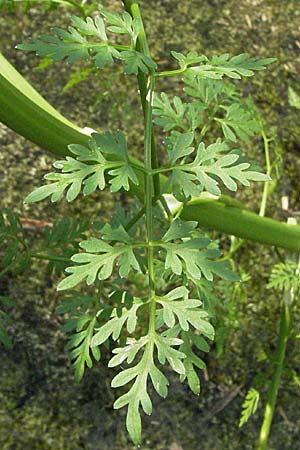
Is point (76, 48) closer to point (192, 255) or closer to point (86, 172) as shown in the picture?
point (86, 172)

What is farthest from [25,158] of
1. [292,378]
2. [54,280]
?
[292,378]

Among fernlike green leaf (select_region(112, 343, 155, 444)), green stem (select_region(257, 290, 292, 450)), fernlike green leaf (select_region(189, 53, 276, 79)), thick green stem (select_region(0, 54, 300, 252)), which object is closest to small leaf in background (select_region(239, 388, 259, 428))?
green stem (select_region(257, 290, 292, 450))

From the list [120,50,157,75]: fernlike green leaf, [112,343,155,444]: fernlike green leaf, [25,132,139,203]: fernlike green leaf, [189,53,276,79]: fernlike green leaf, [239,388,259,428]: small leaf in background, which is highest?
[120,50,157,75]: fernlike green leaf

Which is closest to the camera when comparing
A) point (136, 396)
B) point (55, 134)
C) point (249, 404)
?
point (136, 396)

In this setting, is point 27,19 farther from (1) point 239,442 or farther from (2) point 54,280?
(1) point 239,442

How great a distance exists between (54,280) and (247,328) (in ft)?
1.35

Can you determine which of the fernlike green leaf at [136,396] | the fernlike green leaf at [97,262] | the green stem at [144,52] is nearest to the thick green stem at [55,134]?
the green stem at [144,52]

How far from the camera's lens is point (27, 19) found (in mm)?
1778

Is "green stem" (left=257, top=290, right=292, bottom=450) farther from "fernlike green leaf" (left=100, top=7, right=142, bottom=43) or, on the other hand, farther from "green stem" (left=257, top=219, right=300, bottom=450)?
"fernlike green leaf" (left=100, top=7, right=142, bottom=43)

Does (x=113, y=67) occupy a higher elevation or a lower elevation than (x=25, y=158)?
higher

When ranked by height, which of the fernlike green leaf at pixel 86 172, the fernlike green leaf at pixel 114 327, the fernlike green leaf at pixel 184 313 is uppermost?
the fernlike green leaf at pixel 86 172

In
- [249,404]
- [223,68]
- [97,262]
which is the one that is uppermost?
[223,68]

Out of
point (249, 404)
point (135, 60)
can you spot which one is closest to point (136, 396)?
point (135, 60)

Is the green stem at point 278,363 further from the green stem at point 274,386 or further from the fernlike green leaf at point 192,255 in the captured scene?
the fernlike green leaf at point 192,255
